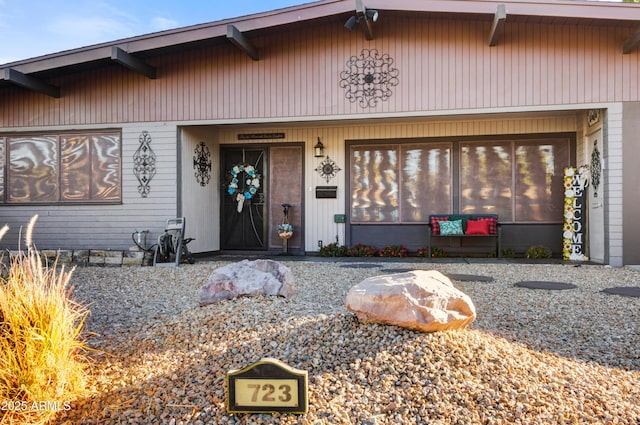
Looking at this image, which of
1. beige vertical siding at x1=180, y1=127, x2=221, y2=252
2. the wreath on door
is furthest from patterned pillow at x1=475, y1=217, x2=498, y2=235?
beige vertical siding at x1=180, y1=127, x2=221, y2=252

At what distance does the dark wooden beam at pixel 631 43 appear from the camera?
5.70 metres

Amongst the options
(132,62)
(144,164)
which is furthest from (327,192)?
(132,62)

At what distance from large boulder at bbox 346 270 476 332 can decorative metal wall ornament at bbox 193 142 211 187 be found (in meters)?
6.00

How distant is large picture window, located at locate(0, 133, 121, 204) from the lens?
7.53 meters

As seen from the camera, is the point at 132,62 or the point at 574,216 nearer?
the point at 132,62

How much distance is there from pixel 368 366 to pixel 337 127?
21.9ft

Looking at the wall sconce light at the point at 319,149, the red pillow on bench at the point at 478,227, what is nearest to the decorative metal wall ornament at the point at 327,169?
the wall sconce light at the point at 319,149

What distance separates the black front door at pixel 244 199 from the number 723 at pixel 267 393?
684 cm

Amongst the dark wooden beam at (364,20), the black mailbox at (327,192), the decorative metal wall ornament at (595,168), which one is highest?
the dark wooden beam at (364,20)

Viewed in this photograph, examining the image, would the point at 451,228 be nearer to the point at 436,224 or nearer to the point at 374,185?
the point at 436,224

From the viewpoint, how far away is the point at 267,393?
1.82 m

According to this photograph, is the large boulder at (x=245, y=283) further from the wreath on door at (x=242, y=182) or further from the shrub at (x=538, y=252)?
the shrub at (x=538, y=252)

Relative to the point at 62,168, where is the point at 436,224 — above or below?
below

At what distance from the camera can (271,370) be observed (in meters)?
1.83
